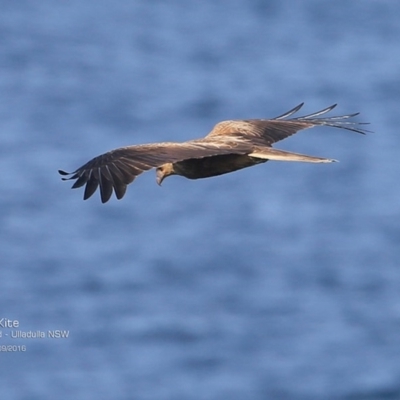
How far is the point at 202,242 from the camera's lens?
3628 cm

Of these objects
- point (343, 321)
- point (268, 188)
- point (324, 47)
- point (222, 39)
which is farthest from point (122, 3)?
point (343, 321)

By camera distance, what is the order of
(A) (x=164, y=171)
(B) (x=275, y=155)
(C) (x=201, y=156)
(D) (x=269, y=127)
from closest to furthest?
(C) (x=201, y=156) < (B) (x=275, y=155) < (A) (x=164, y=171) < (D) (x=269, y=127)

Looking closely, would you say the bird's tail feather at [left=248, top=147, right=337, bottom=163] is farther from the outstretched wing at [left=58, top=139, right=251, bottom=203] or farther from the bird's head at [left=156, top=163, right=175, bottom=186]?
the bird's head at [left=156, top=163, right=175, bottom=186]

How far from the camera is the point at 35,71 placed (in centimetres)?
4550

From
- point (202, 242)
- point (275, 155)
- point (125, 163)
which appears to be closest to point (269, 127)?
point (275, 155)

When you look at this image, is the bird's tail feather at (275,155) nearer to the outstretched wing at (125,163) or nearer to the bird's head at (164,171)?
the outstretched wing at (125,163)

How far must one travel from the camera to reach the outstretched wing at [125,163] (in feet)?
33.7

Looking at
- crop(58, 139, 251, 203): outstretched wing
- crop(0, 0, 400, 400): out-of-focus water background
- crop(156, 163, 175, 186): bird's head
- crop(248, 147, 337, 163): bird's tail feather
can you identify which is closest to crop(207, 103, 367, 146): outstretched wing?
crop(156, 163, 175, 186): bird's head

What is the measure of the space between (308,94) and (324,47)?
4.50 m

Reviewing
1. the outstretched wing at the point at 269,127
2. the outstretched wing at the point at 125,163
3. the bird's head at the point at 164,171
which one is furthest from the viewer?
the outstretched wing at the point at 269,127

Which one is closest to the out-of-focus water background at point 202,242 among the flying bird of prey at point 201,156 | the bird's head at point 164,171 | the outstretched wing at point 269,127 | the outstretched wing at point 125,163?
the outstretched wing at point 269,127

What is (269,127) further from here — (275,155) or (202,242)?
(202,242)

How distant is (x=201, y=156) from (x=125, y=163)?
21.9 inches

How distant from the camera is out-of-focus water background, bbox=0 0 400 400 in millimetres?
33250
